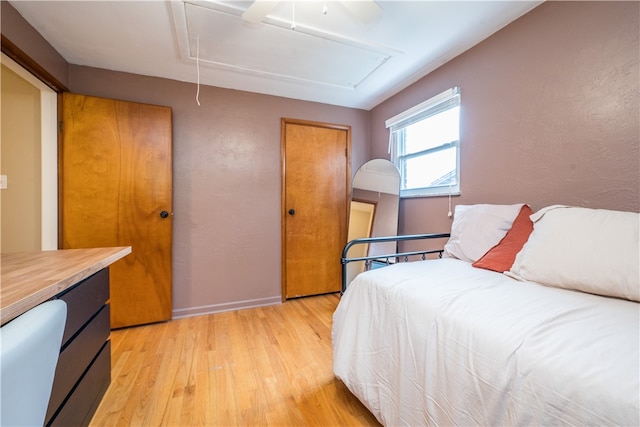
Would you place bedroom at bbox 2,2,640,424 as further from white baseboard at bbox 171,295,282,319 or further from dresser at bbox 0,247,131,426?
dresser at bbox 0,247,131,426

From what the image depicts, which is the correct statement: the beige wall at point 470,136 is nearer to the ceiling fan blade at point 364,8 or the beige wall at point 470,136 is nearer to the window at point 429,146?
the window at point 429,146

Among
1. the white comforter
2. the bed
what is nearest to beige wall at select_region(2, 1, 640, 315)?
the bed

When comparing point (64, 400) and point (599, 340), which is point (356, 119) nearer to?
point (599, 340)

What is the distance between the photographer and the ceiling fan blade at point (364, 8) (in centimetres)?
126

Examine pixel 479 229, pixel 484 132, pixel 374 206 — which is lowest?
pixel 479 229

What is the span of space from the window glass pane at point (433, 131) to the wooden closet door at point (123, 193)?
2313mm

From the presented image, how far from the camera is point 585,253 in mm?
1011

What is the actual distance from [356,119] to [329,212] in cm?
122

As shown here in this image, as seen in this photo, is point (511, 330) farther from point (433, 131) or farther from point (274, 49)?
point (274, 49)

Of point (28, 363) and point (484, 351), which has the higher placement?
point (28, 363)

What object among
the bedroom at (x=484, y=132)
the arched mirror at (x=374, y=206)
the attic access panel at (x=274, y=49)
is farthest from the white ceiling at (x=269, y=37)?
the arched mirror at (x=374, y=206)

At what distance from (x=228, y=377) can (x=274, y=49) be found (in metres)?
2.32

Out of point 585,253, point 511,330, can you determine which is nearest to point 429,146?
point 585,253

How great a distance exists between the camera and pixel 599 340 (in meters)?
0.65
